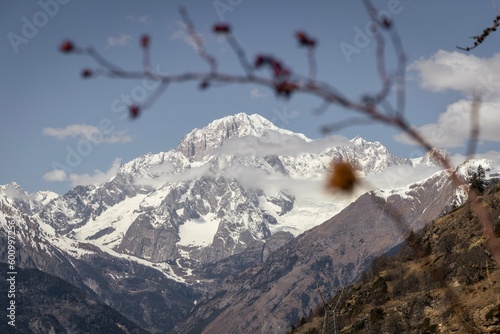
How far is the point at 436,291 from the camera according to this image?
310 feet

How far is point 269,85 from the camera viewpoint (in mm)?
2898

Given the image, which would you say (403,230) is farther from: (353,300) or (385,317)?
(353,300)

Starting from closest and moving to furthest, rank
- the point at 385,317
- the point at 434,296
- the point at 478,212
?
the point at 478,212
the point at 434,296
the point at 385,317

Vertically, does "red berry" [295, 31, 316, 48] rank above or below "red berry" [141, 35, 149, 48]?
below

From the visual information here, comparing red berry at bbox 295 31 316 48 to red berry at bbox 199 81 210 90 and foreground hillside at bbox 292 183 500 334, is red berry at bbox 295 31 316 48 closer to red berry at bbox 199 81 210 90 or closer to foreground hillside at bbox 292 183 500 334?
red berry at bbox 199 81 210 90

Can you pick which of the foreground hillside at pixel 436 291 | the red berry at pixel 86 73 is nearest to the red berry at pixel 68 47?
the red berry at pixel 86 73

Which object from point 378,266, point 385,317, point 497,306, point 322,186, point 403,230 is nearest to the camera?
point 322,186

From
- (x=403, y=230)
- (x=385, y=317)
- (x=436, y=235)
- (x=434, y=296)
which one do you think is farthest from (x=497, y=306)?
(x=403, y=230)

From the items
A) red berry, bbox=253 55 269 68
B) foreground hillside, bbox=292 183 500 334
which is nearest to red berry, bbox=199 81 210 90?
red berry, bbox=253 55 269 68

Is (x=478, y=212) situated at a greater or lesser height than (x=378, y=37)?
lesser

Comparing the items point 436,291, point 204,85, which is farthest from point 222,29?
point 436,291

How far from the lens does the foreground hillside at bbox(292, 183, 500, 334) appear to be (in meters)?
74.2

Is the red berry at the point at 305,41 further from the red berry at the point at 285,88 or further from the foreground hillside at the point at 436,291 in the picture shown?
the foreground hillside at the point at 436,291

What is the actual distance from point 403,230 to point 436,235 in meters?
133
